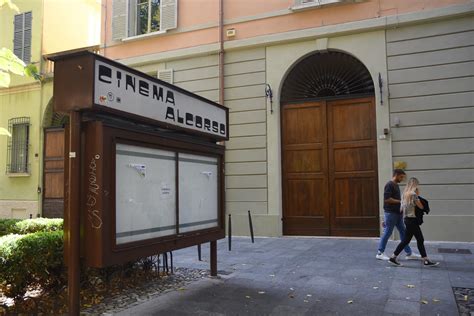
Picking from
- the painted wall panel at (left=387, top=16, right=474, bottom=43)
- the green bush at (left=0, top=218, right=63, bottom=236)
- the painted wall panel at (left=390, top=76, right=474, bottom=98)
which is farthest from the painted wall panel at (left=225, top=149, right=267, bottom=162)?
the green bush at (left=0, top=218, right=63, bottom=236)

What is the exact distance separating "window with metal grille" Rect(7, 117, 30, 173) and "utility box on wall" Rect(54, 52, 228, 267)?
11.8 metres

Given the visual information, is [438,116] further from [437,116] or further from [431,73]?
[431,73]

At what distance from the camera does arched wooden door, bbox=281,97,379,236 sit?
10859 millimetres

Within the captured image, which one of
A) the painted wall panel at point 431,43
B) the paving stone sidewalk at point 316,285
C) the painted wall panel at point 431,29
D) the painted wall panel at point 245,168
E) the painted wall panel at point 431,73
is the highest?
the painted wall panel at point 431,29

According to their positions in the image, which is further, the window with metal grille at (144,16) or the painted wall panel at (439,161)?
the window with metal grille at (144,16)

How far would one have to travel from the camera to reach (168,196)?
561 cm

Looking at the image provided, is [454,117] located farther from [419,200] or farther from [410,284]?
[410,284]

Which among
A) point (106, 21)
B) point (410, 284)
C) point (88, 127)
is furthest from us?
point (106, 21)

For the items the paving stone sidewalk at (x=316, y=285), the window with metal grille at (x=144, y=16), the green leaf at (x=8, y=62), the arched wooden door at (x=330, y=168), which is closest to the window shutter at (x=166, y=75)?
the window with metal grille at (x=144, y=16)

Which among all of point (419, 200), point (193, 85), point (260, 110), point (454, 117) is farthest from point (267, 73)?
point (419, 200)

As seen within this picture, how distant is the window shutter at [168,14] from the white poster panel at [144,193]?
28.4ft

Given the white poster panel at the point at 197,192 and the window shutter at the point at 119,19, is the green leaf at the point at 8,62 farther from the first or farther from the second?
the window shutter at the point at 119,19

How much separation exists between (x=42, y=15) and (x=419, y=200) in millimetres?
14951

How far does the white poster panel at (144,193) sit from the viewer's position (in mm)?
4746
